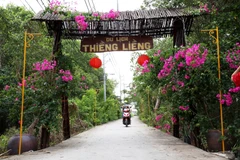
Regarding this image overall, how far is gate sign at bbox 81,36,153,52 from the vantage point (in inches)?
387

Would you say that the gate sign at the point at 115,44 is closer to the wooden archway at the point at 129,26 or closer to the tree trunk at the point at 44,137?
the wooden archway at the point at 129,26

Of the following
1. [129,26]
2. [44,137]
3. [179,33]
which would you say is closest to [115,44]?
[129,26]

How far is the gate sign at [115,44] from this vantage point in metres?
9.84

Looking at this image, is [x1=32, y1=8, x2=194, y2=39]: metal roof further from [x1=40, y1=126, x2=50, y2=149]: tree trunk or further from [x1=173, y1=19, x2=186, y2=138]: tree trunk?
[x1=40, y1=126, x2=50, y2=149]: tree trunk

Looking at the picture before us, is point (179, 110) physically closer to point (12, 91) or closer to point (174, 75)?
point (174, 75)

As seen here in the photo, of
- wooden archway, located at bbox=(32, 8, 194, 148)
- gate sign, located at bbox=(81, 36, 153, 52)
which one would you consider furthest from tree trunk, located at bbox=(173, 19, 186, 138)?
gate sign, located at bbox=(81, 36, 153, 52)

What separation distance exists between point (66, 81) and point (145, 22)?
325 centimetres

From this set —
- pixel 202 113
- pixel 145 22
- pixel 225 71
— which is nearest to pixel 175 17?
pixel 145 22

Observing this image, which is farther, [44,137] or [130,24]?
[130,24]

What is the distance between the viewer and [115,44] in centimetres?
988

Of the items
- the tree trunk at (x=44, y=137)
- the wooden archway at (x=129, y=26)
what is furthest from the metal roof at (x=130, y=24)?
the tree trunk at (x=44, y=137)

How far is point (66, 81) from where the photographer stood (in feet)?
28.2

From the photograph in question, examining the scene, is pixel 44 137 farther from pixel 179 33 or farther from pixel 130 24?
pixel 179 33

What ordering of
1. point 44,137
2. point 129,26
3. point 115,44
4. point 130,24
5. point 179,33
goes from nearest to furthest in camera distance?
point 44,137, point 130,24, point 129,26, point 179,33, point 115,44
